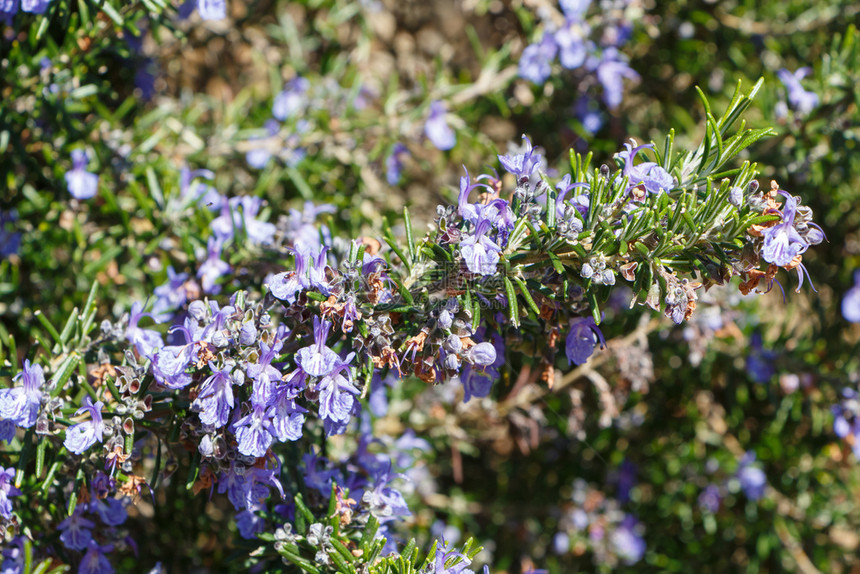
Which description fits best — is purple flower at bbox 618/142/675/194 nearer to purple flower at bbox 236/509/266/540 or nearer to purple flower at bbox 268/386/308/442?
purple flower at bbox 268/386/308/442

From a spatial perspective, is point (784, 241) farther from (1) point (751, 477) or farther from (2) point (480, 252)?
(1) point (751, 477)

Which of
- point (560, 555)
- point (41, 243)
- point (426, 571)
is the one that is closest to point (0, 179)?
point (41, 243)

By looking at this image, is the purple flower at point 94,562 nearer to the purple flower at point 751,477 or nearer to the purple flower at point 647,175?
the purple flower at point 647,175

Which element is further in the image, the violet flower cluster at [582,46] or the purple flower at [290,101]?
the purple flower at [290,101]

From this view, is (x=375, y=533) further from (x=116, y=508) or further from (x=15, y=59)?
(x=15, y=59)

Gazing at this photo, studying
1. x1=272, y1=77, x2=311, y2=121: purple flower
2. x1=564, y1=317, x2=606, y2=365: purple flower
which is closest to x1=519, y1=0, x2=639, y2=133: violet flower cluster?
x1=272, y1=77, x2=311, y2=121: purple flower

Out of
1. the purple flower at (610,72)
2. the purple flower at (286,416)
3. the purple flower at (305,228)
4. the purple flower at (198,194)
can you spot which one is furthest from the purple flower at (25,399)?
the purple flower at (610,72)

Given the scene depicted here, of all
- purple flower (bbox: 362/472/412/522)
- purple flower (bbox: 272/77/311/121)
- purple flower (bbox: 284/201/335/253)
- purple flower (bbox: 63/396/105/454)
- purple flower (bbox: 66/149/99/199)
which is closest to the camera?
purple flower (bbox: 63/396/105/454)
